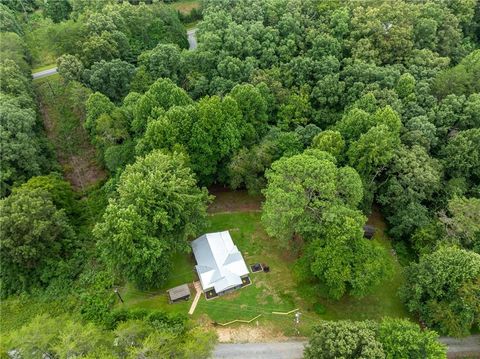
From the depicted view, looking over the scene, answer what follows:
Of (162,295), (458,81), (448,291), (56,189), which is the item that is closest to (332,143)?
(448,291)

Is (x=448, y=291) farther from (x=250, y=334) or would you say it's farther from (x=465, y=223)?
(x=250, y=334)

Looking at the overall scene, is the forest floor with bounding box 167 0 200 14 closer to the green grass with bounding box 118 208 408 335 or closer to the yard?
the yard

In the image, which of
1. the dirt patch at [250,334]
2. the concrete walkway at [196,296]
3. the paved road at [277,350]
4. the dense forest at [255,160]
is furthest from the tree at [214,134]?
the paved road at [277,350]

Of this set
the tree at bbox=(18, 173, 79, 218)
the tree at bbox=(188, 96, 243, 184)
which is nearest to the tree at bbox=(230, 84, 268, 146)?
the tree at bbox=(188, 96, 243, 184)

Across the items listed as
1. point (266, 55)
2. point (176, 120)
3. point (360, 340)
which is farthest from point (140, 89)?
point (360, 340)

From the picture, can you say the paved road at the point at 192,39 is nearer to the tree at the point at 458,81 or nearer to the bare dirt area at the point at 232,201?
the bare dirt area at the point at 232,201
